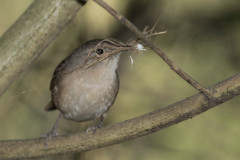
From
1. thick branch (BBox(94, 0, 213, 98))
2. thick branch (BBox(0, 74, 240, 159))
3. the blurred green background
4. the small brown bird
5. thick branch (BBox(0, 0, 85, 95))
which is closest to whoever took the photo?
thick branch (BBox(94, 0, 213, 98))

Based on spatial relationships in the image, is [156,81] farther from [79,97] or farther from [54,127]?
[54,127]

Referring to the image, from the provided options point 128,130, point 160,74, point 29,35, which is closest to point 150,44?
point 128,130

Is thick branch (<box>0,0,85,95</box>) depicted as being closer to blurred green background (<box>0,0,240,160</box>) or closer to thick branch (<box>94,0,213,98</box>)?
blurred green background (<box>0,0,240,160</box>)

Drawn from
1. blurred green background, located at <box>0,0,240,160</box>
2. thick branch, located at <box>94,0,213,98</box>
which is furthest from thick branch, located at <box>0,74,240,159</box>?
blurred green background, located at <box>0,0,240,160</box>

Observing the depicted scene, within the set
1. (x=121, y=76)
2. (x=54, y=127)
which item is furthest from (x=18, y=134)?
(x=121, y=76)

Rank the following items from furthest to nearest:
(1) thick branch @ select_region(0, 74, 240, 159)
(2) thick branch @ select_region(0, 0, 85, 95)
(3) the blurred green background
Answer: (3) the blurred green background
(2) thick branch @ select_region(0, 0, 85, 95)
(1) thick branch @ select_region(0, 74, 240, 159)

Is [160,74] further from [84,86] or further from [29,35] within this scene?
[29,35]

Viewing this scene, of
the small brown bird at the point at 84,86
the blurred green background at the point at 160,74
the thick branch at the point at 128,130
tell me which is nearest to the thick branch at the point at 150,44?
the thick branch at the point at 128,130
